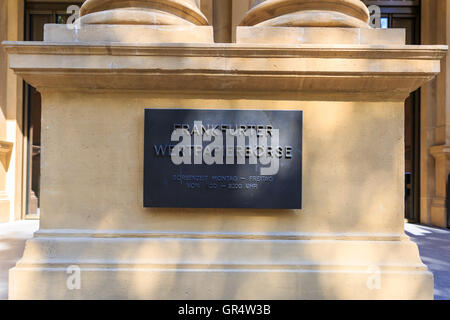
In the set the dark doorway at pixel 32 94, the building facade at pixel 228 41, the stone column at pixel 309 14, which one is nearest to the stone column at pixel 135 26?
the stone column at pixel 309 14

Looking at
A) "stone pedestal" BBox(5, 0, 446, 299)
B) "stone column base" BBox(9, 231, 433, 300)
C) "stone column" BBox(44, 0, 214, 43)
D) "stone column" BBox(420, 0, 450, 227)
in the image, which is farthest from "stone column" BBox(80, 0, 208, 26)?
"stone column" BBox(420, 0, 450, 227)

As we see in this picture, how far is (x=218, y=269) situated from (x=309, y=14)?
11.1ft

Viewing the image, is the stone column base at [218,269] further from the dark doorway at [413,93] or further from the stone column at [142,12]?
the dark doorway at [413,93]

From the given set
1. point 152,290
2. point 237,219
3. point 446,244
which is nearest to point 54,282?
point 152,290

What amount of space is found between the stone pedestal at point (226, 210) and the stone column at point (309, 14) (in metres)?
0.22

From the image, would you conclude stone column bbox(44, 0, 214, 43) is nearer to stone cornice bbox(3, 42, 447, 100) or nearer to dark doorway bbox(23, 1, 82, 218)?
stone cornice bbox(3, 42, 447, 100)

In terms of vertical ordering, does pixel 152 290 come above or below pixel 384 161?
below

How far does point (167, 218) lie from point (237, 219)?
86 cm

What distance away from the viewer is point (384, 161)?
366cm

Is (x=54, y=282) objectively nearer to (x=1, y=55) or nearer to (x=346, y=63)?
(x=346, y=63)

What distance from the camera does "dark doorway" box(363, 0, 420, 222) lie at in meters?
10.5

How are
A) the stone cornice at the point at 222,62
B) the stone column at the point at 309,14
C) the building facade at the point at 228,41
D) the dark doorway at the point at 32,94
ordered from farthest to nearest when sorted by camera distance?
the dark doorway at the point at 32,94 → the building facade at the point at 228,41 → the stone column at the point at 309,14 → the stone cornice at the point at 222,62

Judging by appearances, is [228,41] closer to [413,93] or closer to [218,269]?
[413,93]

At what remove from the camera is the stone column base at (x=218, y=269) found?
135 inches
